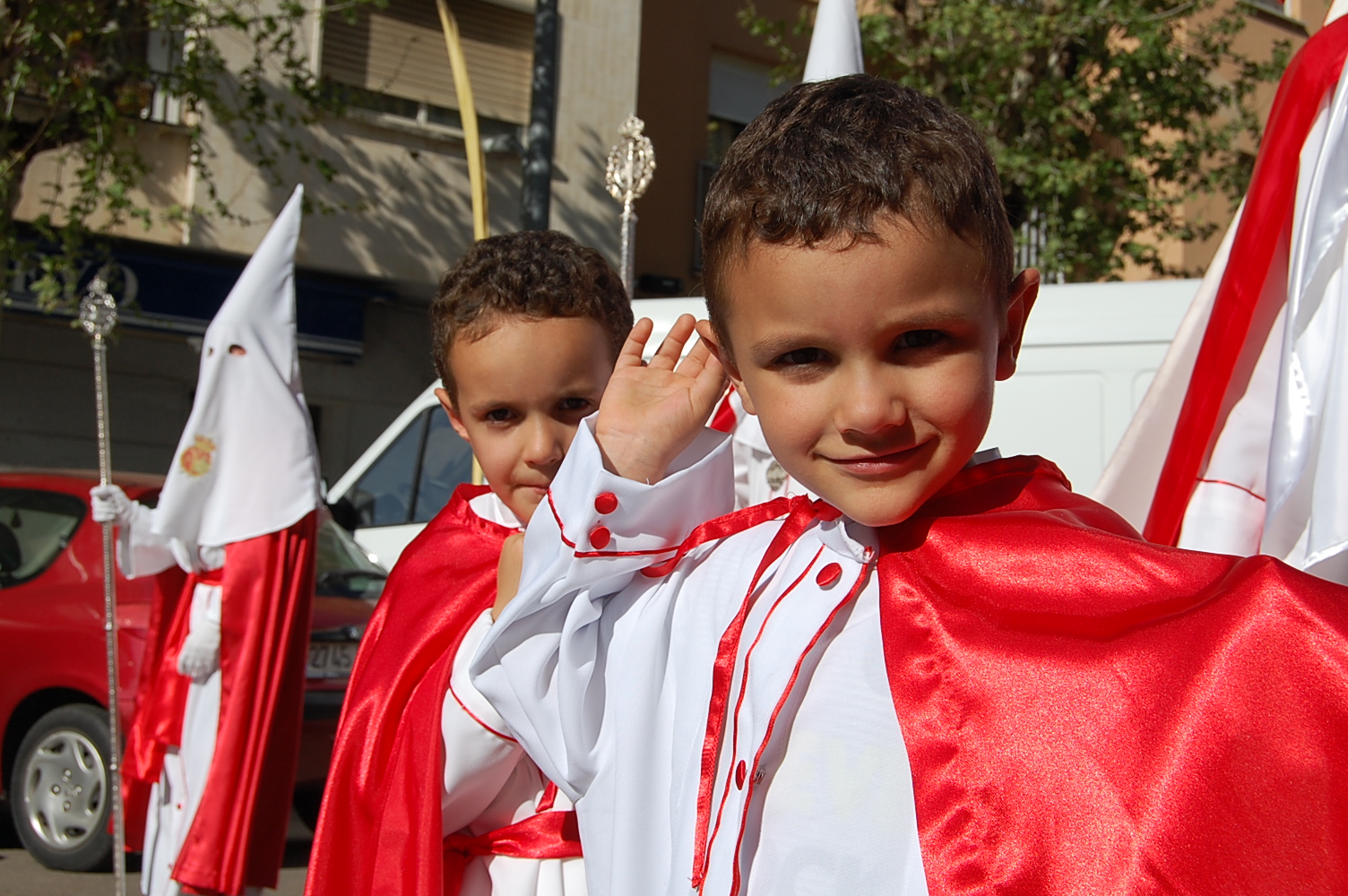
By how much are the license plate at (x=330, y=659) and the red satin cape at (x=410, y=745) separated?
4229 millimetres

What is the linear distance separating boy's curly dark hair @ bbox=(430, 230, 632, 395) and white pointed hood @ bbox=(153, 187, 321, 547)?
2.46 meters

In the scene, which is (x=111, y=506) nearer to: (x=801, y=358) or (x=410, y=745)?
(x=410, y=745)

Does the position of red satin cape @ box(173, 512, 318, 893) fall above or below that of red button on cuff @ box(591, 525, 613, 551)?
below

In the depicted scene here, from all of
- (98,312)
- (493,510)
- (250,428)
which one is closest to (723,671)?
(493,510)

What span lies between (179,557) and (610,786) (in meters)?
3.50

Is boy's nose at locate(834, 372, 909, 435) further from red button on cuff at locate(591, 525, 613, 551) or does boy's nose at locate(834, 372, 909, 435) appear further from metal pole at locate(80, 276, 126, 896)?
metal pole at locate(80, 276, 126, 896)

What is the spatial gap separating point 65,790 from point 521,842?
4929mm

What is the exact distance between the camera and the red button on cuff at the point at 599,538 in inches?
62.4

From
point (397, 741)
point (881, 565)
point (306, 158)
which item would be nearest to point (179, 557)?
point (397, 741)

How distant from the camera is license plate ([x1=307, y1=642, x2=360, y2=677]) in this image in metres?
6.23

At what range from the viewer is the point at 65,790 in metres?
6.02

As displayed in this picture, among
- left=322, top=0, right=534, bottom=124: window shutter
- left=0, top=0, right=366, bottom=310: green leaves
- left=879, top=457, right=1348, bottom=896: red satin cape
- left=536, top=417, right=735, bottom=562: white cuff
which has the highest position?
left=322, top=0, right=534, bottom=124: window shutter

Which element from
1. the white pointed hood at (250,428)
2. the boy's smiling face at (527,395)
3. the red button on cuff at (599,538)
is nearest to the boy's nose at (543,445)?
the boy's smiling face at (527,395)

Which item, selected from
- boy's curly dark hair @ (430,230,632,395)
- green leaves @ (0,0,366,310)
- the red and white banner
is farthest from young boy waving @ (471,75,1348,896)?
green leaves @ (0,0,366,310)
